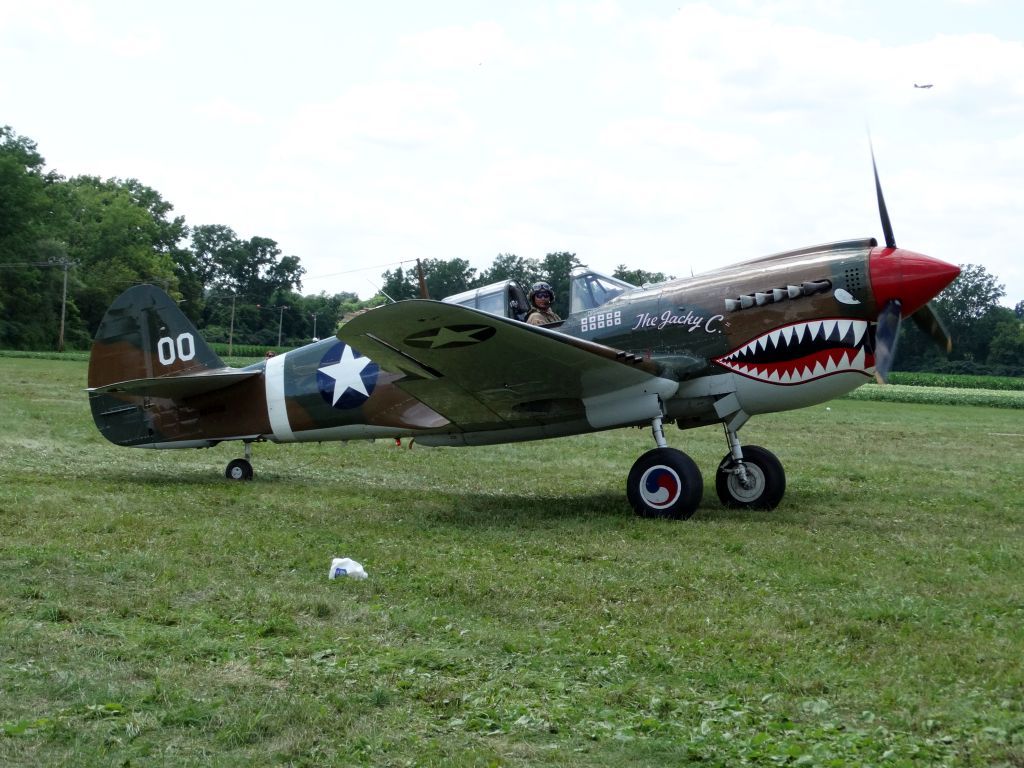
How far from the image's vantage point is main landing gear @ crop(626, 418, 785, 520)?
849 centimetres

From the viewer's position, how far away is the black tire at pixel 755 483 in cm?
947

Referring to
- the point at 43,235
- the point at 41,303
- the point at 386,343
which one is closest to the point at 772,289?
the point at 386,343

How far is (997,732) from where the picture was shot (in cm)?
348

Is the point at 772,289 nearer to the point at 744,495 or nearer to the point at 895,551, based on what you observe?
the point at 744,495

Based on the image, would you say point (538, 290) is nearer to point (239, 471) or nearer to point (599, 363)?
point (599, 363)

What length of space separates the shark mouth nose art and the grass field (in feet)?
4.18

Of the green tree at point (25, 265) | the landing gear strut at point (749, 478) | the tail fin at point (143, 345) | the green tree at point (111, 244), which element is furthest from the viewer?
the green tree at point (111, 244)

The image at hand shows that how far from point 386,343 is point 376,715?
16.6ft

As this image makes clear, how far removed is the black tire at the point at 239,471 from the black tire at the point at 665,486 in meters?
4.60

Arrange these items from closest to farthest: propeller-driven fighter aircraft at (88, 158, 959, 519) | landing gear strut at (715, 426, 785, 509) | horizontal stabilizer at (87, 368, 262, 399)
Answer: propeller-driven fighter aircraft at (88, 158, 959, 519), landing gear strut at (715, 426, 785, 509), horizontal stabilizer at (87, 368, 262, 399)

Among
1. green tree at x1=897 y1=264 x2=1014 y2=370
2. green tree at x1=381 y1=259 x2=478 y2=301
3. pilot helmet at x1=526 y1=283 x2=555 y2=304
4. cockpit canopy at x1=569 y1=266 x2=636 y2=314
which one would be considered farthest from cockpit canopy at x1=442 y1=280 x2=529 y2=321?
green tree at x1=897 y1=264 x2=1014 y2=370

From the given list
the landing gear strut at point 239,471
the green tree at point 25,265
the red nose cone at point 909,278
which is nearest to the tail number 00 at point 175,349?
the landing gear strut at point 239,471

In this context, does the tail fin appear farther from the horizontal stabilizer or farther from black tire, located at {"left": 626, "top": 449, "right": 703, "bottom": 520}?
black tire, located at {"left": 626, "top": 449, "right": 703, "bottom": 520}

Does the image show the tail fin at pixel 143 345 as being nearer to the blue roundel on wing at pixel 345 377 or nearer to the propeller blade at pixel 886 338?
the blue roundel on wing at pixel 345 377
